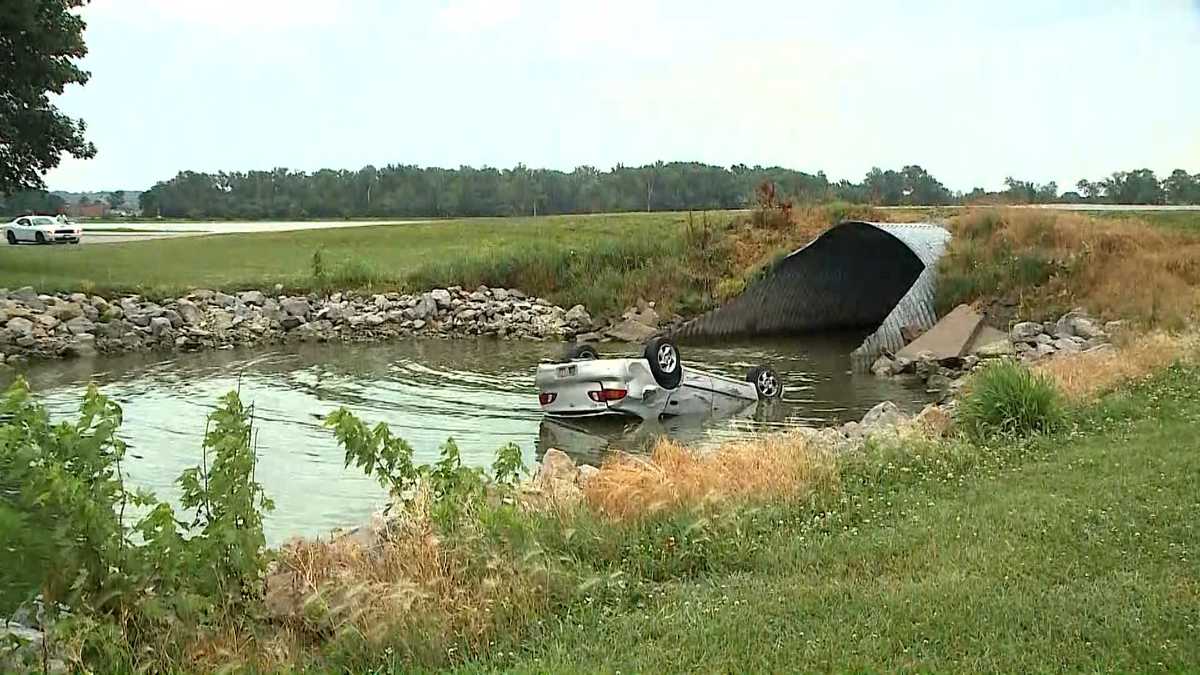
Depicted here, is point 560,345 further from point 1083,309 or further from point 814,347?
point 1083,309

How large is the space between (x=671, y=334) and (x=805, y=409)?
12119 millimetres

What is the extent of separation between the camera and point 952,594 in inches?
262

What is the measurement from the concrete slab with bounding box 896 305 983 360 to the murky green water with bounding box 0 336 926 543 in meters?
1.65

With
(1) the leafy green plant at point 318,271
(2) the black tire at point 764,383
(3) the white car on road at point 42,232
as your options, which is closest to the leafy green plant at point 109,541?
(2) the black tire at point 764,383

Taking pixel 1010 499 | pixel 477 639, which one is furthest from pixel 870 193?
pixel 477 639

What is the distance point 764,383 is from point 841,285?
15109 millimetres

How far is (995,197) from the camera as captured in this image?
40.2 metres

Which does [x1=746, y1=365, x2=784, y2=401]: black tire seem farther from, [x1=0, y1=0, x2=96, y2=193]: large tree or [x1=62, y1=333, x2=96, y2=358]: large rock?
[x1=0, y1=0, x2=96, y2=193]: large tree

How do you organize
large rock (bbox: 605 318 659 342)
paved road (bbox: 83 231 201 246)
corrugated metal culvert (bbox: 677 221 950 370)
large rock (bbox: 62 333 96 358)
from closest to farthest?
large rock (bbox: 62 333 96 358) → corrugated metal culvert (bbox: 677 221 950 370) → large rock (bbox: 605 318 659 342) → paved road (bbox: 83 231 201 246)

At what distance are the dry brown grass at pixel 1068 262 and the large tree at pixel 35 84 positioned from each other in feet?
88.5

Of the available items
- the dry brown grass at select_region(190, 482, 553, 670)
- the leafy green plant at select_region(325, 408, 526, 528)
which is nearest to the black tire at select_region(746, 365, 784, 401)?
the leafy green plant at select_region(325, 408, 526, 528)

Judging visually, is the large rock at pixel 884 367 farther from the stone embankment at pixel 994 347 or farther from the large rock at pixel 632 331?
the large rock at pixel 632 331

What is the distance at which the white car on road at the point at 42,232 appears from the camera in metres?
53.7

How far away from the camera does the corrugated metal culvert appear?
30.8 metres
